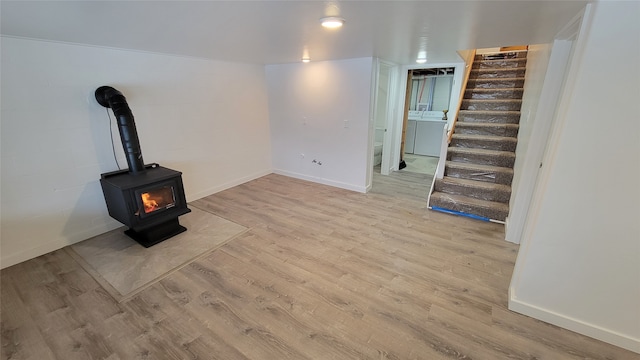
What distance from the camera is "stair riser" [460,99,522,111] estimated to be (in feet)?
13.3

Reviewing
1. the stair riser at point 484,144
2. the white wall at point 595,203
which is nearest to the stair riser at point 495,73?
the stair riser at point 484,144

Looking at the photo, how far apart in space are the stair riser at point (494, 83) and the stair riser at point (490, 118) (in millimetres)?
713

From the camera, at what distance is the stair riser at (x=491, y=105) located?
4.07 meters

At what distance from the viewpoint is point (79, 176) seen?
8.78 ft

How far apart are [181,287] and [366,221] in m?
2.09

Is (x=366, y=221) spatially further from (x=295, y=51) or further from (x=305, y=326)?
(x=295, y=51)

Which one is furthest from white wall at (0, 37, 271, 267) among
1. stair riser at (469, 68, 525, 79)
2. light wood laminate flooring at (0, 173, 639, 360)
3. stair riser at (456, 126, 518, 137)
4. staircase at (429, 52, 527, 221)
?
stair riser at (469, 68, 525, 79)

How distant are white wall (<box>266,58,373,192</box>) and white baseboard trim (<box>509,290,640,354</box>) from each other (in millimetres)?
2517

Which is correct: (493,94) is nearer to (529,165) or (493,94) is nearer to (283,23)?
(529,165)

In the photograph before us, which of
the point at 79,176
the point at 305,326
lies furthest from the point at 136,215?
the point at 305,326

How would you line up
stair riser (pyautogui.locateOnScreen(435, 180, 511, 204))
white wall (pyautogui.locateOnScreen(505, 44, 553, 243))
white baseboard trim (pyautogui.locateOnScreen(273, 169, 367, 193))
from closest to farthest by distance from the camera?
white wall (pyautogui.locateOnScreen(505, 44, 553, 243))
stair riser (pyautogui.locateOnScreen(435, 180, 511, 204))
white baseboard trim (pyautogui.locateOnScreen(273, 169, 367, 193))

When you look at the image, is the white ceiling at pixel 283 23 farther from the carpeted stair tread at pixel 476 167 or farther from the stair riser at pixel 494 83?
the stair riser at pixel 494 83

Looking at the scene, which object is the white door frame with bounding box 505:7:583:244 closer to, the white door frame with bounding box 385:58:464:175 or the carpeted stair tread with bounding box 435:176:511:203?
the carpeted stair tread with bounding box 435:176:511:203

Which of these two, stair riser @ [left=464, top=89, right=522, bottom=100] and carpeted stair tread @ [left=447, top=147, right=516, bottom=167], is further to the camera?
stair riser @ [left=464, top=89, right=522, bottom=100]
